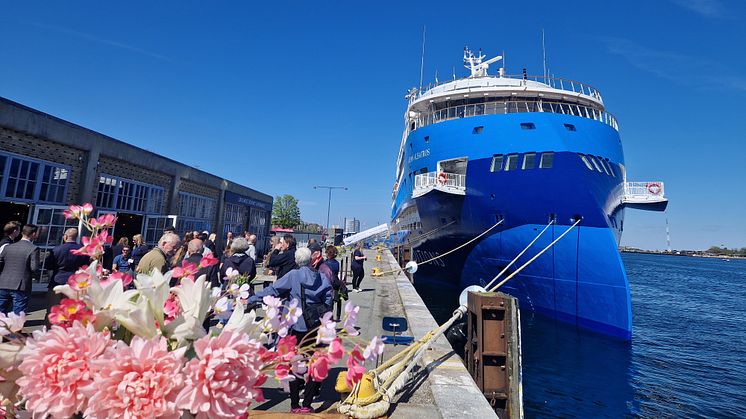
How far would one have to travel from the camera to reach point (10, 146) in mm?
8438

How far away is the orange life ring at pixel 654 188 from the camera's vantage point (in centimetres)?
1377

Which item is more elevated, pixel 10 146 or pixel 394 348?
pixel 10 146

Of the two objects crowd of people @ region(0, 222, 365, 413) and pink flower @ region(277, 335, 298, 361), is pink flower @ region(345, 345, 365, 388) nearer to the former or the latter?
pink flower @ region(277, 335, 298, 361)

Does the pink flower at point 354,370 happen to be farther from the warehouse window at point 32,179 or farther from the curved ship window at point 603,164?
the curved ship window at point 603,164

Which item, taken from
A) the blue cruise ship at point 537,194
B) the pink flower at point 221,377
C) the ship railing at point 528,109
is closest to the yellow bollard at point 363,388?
the pink flower at point 221,377

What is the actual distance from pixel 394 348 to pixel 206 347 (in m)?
5.46

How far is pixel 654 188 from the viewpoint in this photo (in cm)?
1385

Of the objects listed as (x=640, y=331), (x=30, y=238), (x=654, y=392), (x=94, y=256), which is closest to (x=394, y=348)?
(x=94, y=256)

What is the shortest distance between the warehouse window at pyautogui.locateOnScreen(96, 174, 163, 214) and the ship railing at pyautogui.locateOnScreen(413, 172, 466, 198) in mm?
10836

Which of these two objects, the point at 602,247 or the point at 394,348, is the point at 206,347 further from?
the point at 602,247

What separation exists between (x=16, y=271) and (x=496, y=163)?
13.2 meters

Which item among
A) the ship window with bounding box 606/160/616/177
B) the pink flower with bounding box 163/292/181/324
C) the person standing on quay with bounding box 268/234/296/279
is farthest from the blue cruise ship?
the pink flower with bounding box 163/292/181/324

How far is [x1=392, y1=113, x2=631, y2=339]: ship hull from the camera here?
11938mm

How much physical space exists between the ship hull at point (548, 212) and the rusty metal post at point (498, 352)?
26.0 feet
